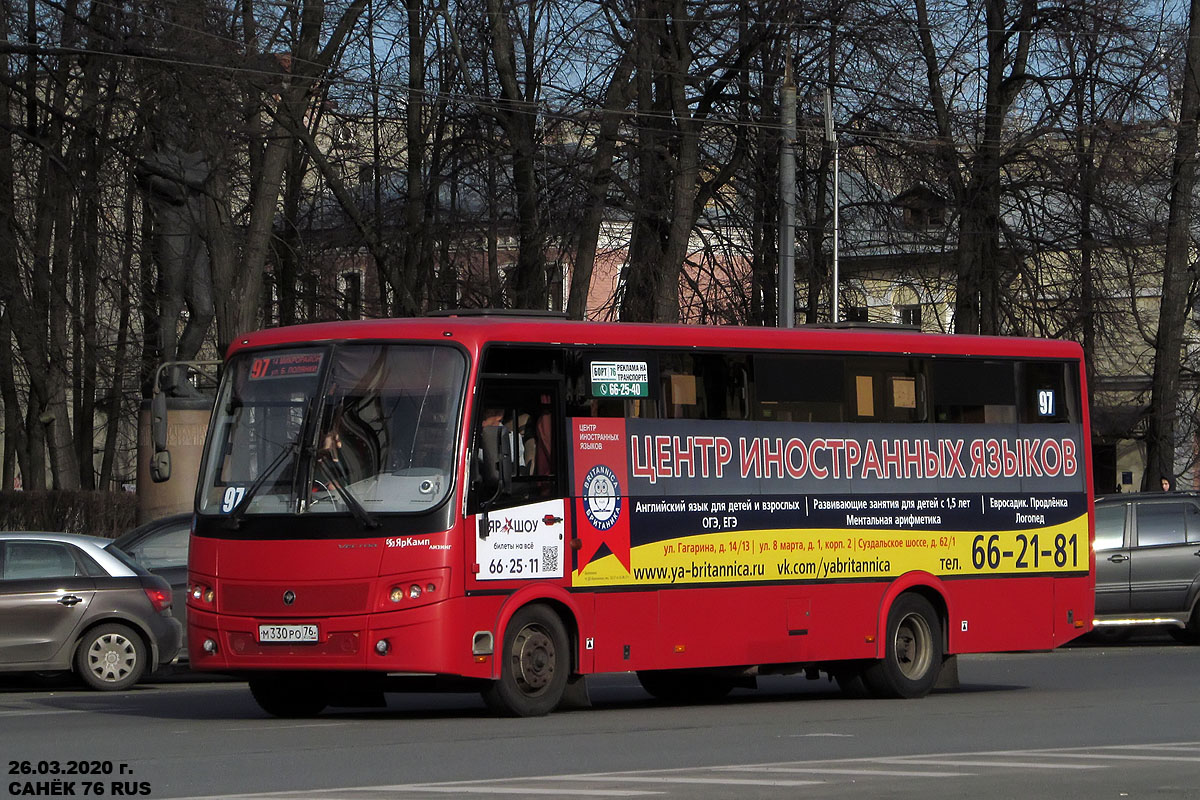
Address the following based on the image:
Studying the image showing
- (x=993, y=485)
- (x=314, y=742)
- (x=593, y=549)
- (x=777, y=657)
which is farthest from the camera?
(x=993, y=485)

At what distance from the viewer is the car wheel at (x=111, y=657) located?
56.6 ft

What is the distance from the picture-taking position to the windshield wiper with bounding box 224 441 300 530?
13677 millimetres

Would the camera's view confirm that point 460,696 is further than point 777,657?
Yes

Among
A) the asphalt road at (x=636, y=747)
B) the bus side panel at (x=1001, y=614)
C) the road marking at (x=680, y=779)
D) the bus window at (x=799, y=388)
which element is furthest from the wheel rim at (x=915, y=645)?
the road marking at (x=680, y=779)

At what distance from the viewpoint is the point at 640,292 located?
31094 millimetres

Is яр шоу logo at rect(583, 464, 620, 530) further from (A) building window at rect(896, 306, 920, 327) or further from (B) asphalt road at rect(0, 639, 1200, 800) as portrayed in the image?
(A) building window at rect(896, 306, 920, 327)

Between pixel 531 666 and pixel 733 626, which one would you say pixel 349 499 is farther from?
pixel 733 626

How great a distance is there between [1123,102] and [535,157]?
978 centimetres

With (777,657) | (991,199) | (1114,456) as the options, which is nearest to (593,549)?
(777,657)

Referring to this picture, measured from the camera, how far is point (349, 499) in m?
13.4

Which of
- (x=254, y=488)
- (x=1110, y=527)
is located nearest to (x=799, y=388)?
(x=254, y=488)

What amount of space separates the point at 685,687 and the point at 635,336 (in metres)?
3.53

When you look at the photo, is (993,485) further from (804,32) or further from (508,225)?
(508,225)

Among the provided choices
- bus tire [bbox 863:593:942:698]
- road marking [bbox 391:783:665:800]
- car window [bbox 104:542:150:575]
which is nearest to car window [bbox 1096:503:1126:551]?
bus tire [bbox 863:593:942:698]
